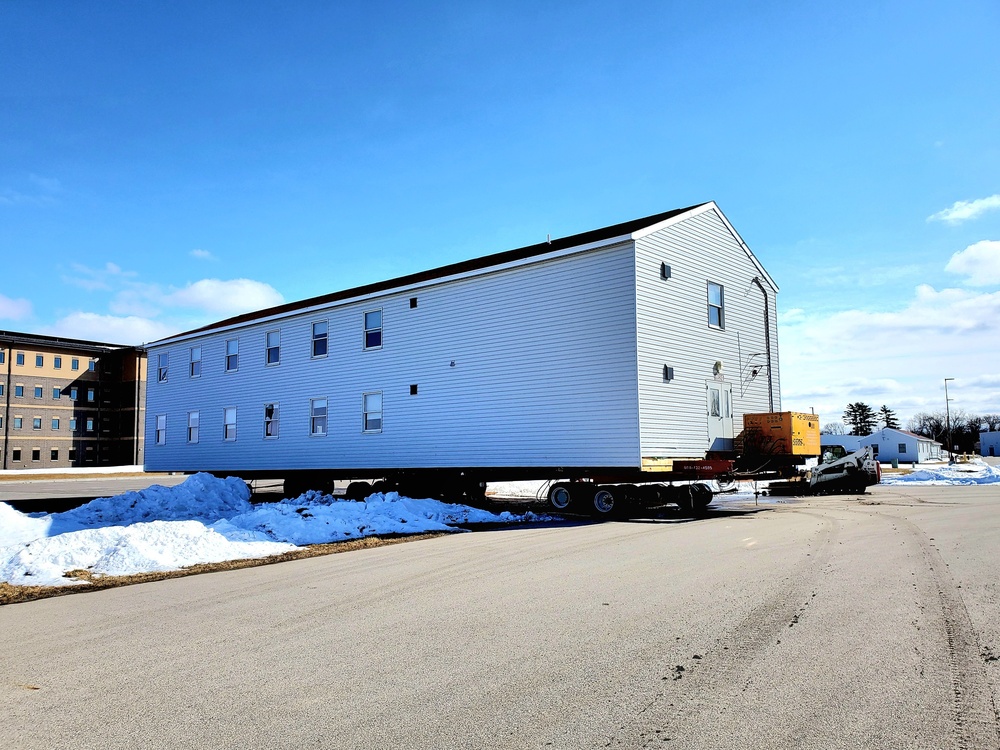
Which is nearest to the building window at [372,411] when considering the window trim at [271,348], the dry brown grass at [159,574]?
the window trim at [271,348]

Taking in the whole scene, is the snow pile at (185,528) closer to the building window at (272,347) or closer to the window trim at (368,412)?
the window trim at (368,412)

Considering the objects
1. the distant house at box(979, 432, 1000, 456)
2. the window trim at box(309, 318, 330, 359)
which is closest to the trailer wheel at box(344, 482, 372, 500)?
the window trim at box(309, 318, 330, 359)

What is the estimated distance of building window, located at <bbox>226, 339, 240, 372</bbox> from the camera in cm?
2914

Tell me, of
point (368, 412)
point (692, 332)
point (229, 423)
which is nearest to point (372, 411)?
point (368, 412)

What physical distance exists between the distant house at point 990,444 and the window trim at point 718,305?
386 feet

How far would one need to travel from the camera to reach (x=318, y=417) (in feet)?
84.5

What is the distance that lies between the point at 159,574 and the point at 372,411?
45.0 feet

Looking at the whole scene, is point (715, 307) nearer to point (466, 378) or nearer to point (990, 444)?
point (466, 378)

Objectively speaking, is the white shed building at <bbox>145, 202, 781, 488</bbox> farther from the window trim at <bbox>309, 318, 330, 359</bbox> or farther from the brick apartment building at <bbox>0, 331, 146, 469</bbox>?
the brick apartment building at <bbox>0, 331, 146, 469</bbox>

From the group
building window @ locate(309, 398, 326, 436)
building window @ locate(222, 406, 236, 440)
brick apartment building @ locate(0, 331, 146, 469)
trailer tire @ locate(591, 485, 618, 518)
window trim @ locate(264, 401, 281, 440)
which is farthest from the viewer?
brick apartment building @ locate(0, 331, 146, 469)

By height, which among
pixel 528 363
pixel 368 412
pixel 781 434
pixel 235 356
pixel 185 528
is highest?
pixel 235 356

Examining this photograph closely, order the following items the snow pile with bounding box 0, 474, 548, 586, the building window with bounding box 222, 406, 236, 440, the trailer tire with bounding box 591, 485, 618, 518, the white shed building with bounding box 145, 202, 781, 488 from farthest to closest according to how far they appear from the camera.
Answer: the building window with bounding box 222, 406, 236, 440, the white shed building with bounding box 145, 202, 781, 488, the trailer tire with bounding box 591, 485, 618, 518, the snow pile with bounding box 0, 474, 548, 586

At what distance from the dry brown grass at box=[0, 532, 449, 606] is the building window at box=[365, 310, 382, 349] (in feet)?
36.6

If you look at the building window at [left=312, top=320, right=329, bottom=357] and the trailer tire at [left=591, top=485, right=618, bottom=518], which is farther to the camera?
the building window at [left=312, top=320, right=329, bottom=357]
